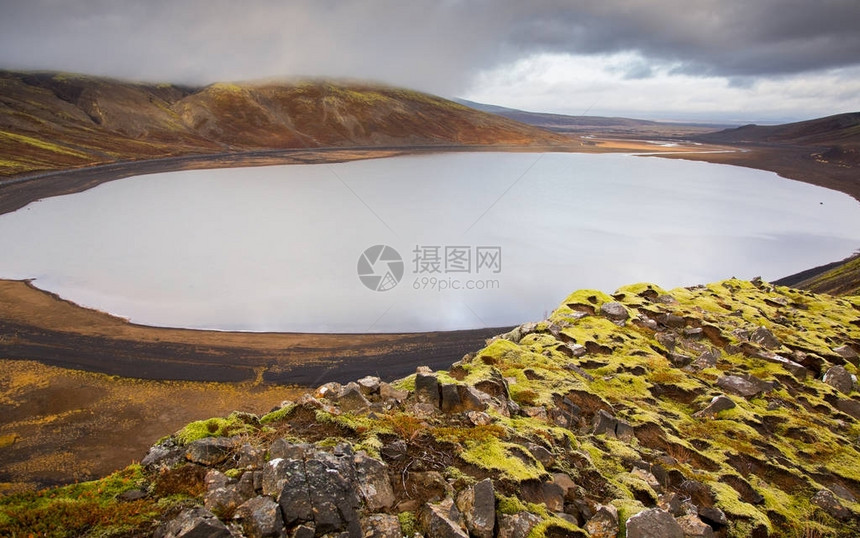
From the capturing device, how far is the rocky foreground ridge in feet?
14.5

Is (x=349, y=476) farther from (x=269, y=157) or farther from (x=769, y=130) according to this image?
(x=769, y=130)

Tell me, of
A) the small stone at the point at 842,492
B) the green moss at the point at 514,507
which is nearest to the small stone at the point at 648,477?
the green moss at the point at 514,507

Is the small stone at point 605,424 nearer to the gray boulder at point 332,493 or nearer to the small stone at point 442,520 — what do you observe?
the small stone at point 442,520

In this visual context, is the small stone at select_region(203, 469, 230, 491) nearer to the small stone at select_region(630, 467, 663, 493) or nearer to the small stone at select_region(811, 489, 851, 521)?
the small stone at select_region(630, 467, 663, 493)

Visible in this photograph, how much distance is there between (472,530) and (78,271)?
3041 centimetres

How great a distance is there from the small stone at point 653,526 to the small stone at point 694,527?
0.83 feet

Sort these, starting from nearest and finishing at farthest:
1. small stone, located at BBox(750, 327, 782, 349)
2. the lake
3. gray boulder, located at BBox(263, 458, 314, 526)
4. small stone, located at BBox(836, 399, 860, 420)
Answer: gray boulder, located at BBox(263, 458, 314, 526), small stone, located at BBox(836, 399, 860, 420), small stone, located at BBox(750, 327, 782, 349), the lake

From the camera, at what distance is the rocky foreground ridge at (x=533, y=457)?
4426 millimetres

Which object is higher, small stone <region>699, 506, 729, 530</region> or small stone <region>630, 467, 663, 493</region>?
small stone <region>630, 467, 663, 493</region>

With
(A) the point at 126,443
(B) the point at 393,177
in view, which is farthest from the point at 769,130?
(A) the point at 126,443

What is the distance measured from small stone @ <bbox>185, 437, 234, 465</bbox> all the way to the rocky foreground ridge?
17 millimetres

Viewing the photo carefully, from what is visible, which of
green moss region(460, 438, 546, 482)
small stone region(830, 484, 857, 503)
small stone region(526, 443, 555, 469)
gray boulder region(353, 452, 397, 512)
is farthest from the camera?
small stone region(830, 484, 857, 503)

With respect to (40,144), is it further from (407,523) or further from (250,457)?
(407,523)

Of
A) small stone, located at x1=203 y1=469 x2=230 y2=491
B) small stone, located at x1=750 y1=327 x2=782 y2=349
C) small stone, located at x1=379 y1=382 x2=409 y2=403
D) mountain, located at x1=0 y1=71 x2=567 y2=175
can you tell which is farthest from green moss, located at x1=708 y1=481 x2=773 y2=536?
mountain, located at x1=0 y1=71 x2=567 y2=175
